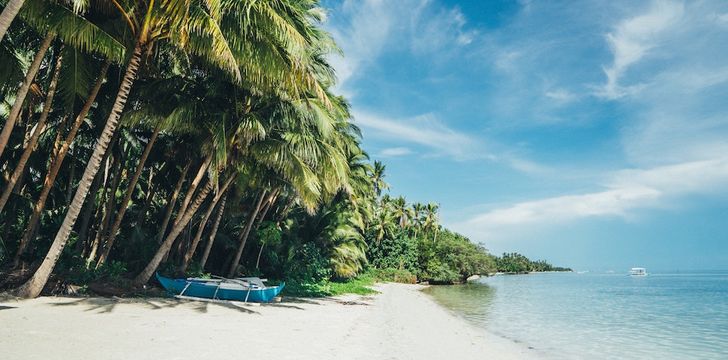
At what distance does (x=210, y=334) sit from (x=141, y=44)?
247 inches

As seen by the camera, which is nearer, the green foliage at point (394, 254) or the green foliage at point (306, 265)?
the green foliage at point (306, 265)

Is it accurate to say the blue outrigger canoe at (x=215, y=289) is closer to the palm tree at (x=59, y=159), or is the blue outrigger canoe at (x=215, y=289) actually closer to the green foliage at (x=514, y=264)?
the palm tree at (x=59, y=159)

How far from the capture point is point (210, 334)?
24.3ft

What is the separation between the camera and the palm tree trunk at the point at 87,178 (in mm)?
8961

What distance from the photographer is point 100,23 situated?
984 cm

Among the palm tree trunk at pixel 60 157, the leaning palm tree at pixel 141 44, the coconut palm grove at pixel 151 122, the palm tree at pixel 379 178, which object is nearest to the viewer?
the leaning palm tree at pixel 141 44

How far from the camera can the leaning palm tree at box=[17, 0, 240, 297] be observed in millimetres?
8500

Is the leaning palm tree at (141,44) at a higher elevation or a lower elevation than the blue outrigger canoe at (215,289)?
higher

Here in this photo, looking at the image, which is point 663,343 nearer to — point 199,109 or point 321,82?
point 321,82

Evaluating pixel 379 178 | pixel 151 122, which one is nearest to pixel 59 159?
pixel 151 122

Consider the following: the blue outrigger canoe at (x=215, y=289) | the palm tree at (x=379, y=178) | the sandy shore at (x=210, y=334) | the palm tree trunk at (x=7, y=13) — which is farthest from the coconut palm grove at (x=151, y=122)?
the palm tree at (x=379, y=178)

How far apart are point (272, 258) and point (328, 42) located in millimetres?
12335

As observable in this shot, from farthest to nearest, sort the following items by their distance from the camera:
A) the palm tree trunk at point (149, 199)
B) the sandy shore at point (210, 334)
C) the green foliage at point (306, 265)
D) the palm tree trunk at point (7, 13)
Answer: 1. the green foliage at point (306, 265)
2. the palm tree trunk at point (149, 199)
3. the palm tree trunk at point (7, 13)
4. the sandy shore at point (210, 334)

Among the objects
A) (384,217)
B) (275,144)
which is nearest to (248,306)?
(275,144)
